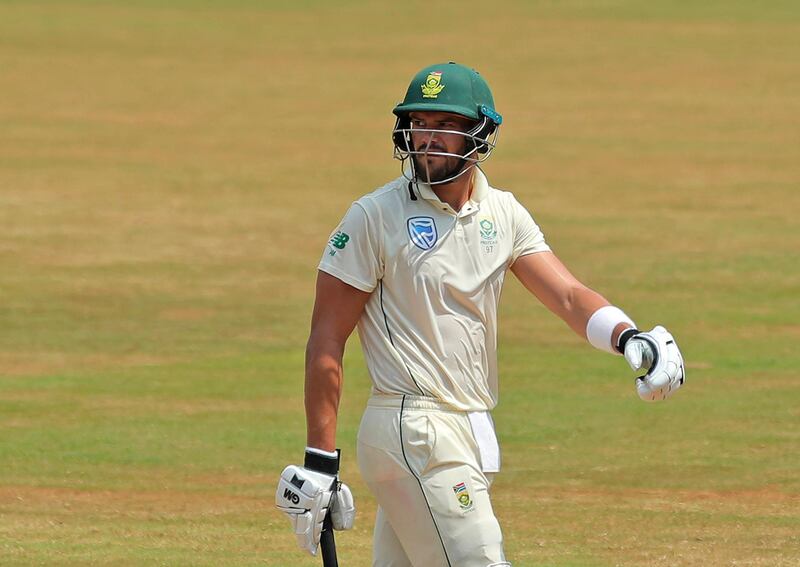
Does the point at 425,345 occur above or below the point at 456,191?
below

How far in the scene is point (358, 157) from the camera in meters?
25.8

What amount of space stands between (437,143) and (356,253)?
48 centimetres

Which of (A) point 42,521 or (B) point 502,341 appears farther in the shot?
(B) point 502,341

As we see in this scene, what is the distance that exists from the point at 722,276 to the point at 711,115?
11.4 meters

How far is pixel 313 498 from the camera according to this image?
5301 millimetres

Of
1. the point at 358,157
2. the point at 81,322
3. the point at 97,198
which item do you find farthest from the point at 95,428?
the point at 358,157

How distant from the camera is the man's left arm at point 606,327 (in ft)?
17.0

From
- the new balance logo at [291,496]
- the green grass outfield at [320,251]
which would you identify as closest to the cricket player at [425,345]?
the new balance logo at [291,496]

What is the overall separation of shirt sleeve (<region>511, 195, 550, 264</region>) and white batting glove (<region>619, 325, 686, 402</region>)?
0.54 metres

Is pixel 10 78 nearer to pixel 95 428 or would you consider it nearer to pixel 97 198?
pixel 97 198

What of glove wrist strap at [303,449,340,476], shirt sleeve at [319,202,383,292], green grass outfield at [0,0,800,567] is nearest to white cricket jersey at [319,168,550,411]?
shirt sleeve at [319,202,383,292]

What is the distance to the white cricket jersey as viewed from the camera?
5387mm

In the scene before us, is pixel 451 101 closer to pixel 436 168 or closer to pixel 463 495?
pixel 436 168

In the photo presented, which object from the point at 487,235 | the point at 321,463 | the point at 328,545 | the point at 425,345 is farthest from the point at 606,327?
the point at 328,545
